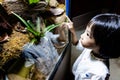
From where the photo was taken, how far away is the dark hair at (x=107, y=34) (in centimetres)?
135

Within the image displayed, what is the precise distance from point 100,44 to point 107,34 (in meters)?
0.09

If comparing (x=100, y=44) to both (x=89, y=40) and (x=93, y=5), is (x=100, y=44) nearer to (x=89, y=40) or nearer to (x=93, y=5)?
(x=89, y=40)

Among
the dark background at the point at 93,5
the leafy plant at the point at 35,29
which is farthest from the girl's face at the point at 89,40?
the dark background at the point at 93,5

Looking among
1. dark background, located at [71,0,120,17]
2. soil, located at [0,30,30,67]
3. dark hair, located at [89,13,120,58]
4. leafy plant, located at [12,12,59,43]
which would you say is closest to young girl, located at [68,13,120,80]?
dark hair, located at [89,13,120,58]

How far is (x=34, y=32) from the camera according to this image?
1567 millimetres

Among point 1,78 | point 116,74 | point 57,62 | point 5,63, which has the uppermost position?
point 5,63

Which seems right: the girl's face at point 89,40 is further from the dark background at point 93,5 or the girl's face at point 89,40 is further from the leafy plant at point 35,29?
the dark background at point 93,5

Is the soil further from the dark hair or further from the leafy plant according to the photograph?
the dark hair

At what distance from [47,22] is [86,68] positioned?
1.86 feet

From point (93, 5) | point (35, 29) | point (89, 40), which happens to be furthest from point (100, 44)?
point (93, 5)

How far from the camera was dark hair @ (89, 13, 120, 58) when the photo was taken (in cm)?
135

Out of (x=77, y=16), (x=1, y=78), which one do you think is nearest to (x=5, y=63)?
(x=1, y=78)

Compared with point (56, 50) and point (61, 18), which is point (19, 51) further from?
point (61, 18)

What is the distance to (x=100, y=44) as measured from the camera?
1.41m
